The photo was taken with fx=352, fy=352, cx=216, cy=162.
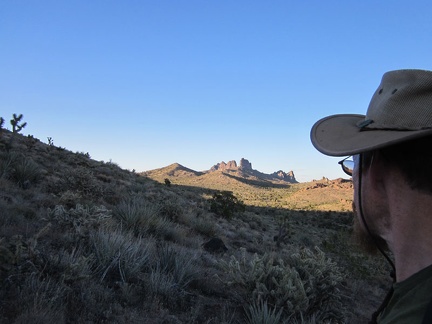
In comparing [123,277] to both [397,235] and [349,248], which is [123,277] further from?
[349,248]

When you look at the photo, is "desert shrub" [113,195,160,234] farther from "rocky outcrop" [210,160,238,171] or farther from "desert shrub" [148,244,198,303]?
"rocky outcrop" [210,160,238,171]

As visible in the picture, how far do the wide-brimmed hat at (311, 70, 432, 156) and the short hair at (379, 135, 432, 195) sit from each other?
6cm

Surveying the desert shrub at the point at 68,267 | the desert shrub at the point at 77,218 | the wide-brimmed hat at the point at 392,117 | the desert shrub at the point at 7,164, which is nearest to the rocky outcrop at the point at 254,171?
the desert shrub at the point at 7,164

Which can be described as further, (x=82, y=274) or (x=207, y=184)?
(x=207, y=184)

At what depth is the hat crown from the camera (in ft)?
4.25

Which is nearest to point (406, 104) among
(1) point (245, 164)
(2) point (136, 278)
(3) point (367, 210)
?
(3) point (367, 210)

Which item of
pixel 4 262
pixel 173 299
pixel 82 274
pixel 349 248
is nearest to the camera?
pixel 4 262

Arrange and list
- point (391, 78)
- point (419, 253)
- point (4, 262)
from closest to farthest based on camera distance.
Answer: point (419, 253) → point (391, 78) → point (4, 262)

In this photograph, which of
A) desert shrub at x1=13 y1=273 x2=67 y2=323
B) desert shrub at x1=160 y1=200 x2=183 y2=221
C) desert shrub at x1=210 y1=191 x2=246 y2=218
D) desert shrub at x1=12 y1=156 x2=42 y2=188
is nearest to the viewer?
desert shrub at x1=13 y1=273 x2=67 y2=323

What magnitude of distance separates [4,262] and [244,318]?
3.24 m

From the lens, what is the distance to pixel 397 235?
135 cm

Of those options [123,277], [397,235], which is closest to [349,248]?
[123,277]

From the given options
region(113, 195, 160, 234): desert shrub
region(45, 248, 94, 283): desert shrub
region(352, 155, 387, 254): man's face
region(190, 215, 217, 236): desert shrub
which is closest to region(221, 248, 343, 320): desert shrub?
region(45, 248, 94, 283): desert shrub

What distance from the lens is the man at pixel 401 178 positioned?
1.23 meters
